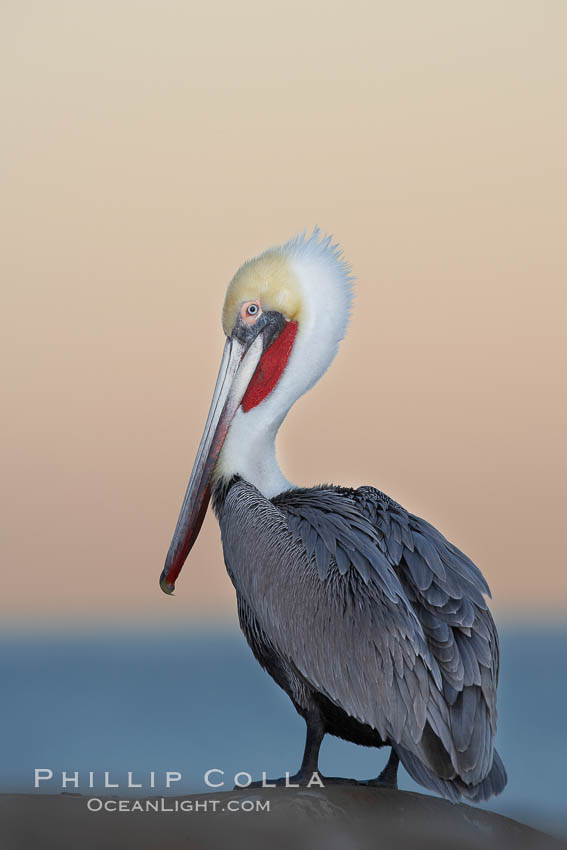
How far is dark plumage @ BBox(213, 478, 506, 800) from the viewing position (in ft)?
15.3

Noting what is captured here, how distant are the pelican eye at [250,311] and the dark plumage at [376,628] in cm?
119

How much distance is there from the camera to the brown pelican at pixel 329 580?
4691mm

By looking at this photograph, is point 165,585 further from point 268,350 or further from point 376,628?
point 376,628

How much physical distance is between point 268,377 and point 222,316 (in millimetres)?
514

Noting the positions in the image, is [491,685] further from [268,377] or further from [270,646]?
[268,377]

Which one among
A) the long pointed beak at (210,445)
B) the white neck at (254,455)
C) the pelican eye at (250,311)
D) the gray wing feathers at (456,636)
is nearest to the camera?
the gray wing feathers at (456,636)

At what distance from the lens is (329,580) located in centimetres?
499

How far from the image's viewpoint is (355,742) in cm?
533

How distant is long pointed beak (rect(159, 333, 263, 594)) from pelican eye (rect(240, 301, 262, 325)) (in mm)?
105

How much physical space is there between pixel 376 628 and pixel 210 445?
1762 millimetres

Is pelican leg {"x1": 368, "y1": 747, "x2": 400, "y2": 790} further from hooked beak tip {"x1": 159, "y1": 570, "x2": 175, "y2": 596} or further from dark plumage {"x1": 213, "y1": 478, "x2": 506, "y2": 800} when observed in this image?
hooked beak tip {"x1": 159, "y1": 570, "x2": 175, "y2": 596}

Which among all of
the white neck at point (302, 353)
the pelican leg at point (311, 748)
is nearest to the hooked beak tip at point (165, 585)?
the white neck at point (302, 353)

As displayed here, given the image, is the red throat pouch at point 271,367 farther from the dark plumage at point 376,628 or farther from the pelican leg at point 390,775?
the pelican leg at point 390,775

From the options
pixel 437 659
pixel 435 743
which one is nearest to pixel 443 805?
pixel 435 743
